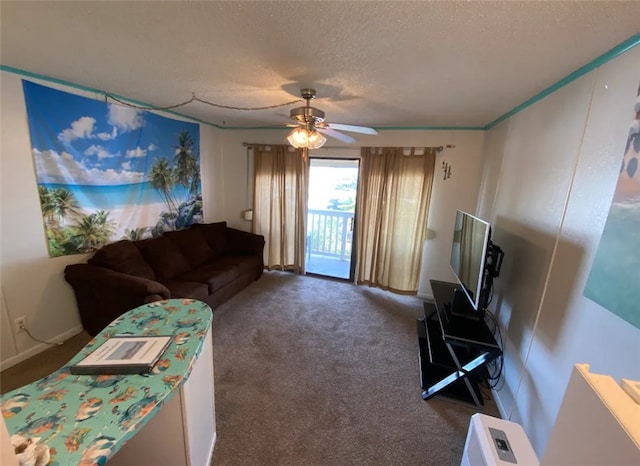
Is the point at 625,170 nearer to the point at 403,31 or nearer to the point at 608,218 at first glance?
the point at 608,218

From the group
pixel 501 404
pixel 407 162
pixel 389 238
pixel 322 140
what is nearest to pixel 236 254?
pixel 389 238

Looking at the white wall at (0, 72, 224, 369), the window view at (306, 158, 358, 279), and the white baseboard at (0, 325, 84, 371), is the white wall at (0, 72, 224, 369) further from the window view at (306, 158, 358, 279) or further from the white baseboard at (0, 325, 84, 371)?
the window view at (306, 158, 358, 279)

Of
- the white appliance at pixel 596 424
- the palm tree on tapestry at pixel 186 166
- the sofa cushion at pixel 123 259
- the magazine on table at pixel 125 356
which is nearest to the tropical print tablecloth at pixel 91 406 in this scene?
the magazine on table at pixel 125 356

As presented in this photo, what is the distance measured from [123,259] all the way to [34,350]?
0.96 meters

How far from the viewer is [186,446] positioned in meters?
1.21

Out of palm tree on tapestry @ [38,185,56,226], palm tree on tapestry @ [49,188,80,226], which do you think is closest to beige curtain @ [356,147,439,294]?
palm tree on tapestry @ [49,188,80,226]

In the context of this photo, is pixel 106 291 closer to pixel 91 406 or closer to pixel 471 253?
pixel 91 406

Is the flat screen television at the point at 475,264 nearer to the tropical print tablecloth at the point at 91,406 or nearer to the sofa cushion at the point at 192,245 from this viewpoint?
the tropical print tablecloth at the point at 91,406

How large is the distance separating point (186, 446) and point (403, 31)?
212 cm

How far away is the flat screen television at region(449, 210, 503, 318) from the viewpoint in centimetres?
187

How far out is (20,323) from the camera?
218 cm

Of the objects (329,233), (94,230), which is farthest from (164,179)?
(329,233)

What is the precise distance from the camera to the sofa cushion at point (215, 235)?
3738mm

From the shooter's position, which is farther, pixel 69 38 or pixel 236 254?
pixel 236 254
